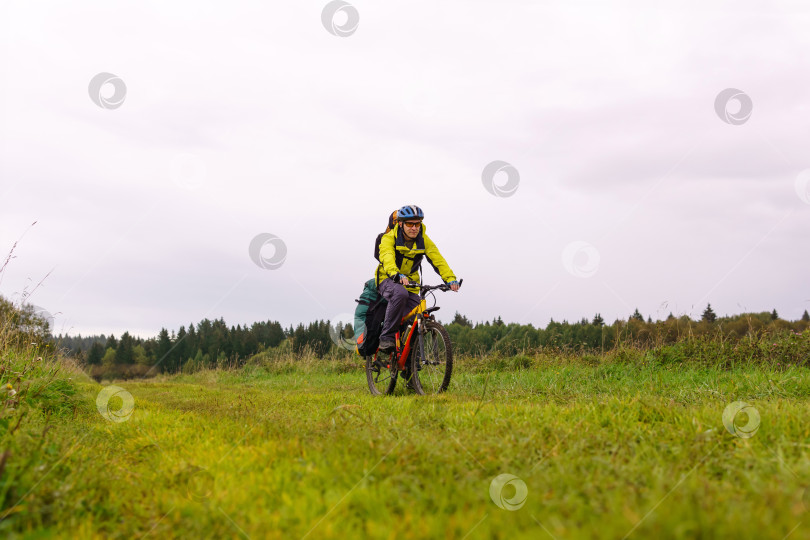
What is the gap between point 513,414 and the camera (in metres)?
4.43

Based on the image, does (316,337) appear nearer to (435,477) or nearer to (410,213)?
(410,213)

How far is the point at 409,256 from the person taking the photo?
825cm

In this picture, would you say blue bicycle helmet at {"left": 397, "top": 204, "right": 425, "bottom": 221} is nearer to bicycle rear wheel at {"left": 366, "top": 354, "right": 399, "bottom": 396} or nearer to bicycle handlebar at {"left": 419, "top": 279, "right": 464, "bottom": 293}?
bicycle handlebar at {"left": 419, "top": 279, "right": 464, "bottom": 293}

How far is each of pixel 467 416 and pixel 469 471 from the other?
143 centimetres

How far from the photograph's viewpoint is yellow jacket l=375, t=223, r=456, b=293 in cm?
796

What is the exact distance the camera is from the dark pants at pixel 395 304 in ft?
25.9

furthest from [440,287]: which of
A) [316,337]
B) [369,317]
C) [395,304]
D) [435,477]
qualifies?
[316,337]

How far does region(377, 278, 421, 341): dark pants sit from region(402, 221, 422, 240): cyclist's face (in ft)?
2.53

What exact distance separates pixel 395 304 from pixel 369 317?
1264 mm

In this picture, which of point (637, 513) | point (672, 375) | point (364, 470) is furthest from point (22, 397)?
point (672, 375)

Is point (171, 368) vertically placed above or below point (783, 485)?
below

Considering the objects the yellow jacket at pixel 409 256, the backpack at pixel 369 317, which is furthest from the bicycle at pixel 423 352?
the backpack at pixel 369 317

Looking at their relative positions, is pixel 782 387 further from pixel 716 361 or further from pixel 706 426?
pixel 706 426

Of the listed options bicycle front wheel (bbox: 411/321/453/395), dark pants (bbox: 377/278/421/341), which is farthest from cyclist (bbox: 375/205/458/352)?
bicycle front wheel (bbox: 411/321/453/395)
